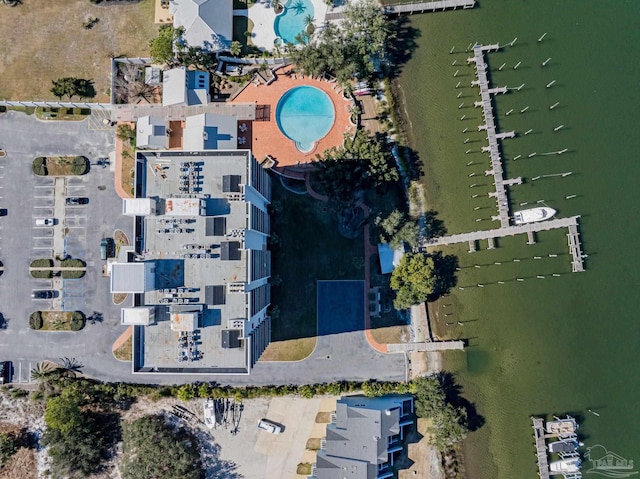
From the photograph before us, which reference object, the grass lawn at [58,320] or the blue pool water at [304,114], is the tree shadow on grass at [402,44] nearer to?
the blue pool water at [304,114]

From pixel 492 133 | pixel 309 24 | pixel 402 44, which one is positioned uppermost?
pixel 309 24

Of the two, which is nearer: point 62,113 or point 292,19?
point 292,19

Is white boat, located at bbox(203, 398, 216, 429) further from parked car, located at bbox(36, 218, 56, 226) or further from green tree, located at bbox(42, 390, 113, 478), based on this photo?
parked car, located at bbox(36, 218, 56, 226)

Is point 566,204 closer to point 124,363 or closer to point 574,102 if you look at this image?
point 574,102

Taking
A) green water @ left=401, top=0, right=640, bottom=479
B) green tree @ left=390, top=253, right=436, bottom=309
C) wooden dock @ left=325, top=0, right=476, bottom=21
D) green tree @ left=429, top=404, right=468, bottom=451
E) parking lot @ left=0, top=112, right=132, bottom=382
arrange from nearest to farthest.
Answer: green tree @ left=390, top=253, right=436, bottom=309 → green tree @ left=429, top=404, right=468, bottom=451 → green water @ left=401, top=0, right=640, bottom=479 → wooden dock @ left=325, top=0, right=476, bottom=21 → parking lot @ left=0, top=112, right=132, bottom=382

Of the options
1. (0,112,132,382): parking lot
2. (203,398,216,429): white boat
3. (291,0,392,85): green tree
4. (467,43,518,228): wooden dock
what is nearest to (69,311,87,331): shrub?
(0,112,132,382): parking lot

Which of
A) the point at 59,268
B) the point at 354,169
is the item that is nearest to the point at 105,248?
the point at 59,268

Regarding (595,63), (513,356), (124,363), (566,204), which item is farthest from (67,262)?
(595,63)

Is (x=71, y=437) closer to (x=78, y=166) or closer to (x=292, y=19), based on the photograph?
(x=78, y=166)
